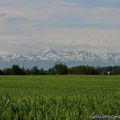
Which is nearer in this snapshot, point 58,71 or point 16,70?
point 16,70

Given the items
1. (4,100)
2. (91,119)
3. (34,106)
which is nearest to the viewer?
(91,119)

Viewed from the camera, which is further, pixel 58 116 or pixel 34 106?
pixel 34 106

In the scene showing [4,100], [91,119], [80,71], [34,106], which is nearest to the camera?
[91,119]

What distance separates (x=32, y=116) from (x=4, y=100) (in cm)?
348

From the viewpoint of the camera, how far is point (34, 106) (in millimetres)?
12828

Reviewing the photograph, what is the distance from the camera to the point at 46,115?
11.0m

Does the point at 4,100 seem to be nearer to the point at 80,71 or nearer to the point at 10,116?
the point at 10,116

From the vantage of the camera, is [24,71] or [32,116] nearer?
[32,116]

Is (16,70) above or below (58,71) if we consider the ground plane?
above

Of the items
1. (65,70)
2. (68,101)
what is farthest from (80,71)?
(68,101)

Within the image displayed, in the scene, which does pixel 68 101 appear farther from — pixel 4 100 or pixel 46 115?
pixel 46 115

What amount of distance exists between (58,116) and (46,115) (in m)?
0.28

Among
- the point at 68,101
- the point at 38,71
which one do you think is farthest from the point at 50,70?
the point at 68,101

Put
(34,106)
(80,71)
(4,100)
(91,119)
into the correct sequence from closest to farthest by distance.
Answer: (91,119) → (34,106) → (4,100) → (80,71)
